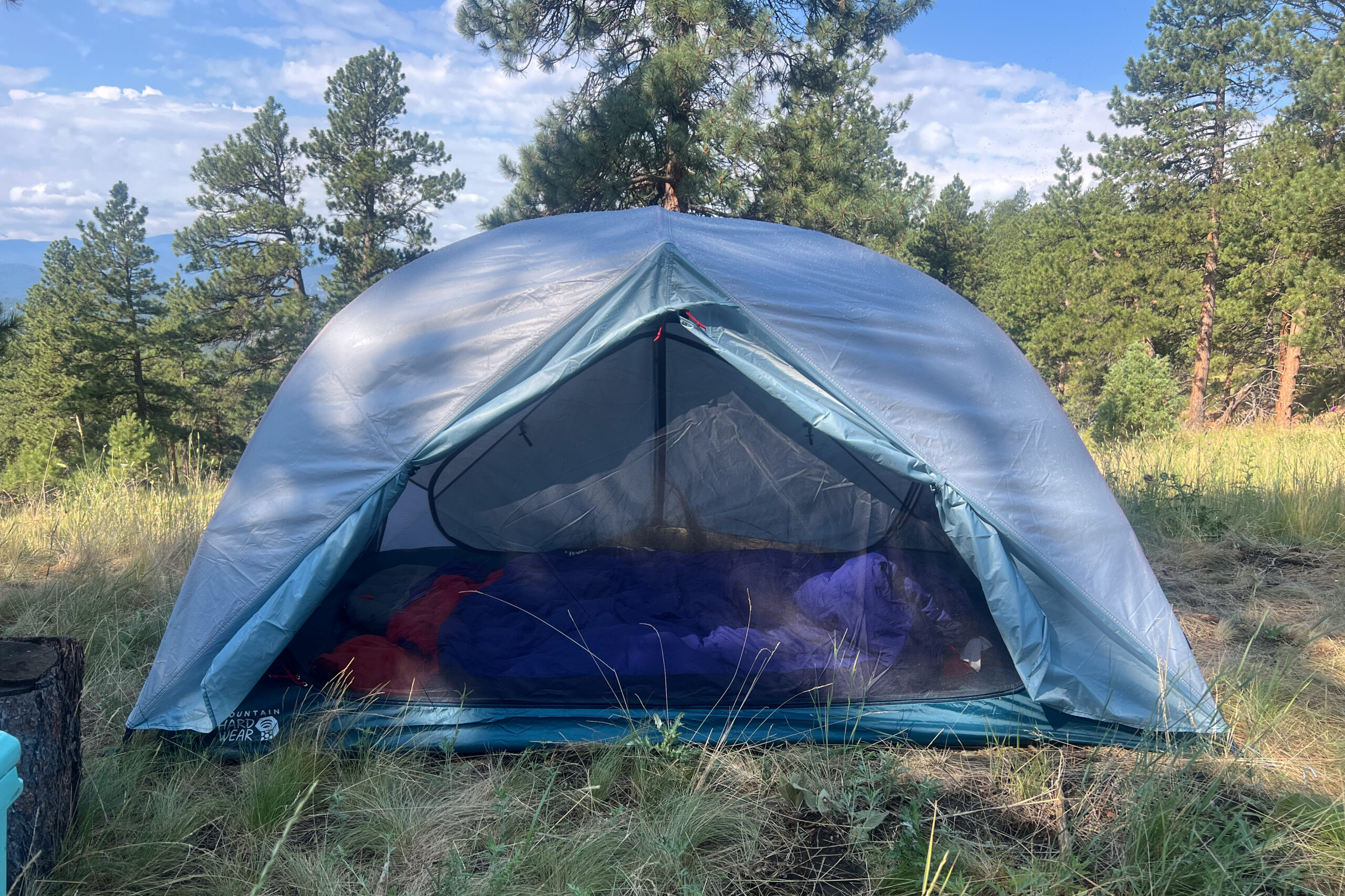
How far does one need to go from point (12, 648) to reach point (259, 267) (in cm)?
1654

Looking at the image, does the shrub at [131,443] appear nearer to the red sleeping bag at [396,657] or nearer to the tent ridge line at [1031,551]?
the red sleeping bag at [396,657]

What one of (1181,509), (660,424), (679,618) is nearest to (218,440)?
(660,424)

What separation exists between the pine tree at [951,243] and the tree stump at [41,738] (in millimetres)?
20085

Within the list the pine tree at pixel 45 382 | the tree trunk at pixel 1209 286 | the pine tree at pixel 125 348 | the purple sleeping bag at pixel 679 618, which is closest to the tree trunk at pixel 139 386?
the pine tree at pixel 125 348

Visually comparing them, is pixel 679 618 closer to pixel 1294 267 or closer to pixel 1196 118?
pixel 1294 267

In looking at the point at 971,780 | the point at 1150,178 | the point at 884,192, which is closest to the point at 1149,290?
the point at 1150,178

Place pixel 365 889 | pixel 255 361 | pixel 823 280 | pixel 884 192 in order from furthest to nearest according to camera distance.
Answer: pixel 255 361
pixel 884 192
pixel 823 280
pixel 365 889

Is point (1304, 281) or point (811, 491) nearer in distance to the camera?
point (811, 491)

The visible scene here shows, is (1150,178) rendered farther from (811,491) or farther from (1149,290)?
(811,491)

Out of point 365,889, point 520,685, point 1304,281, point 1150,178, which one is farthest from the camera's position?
point 1150,178

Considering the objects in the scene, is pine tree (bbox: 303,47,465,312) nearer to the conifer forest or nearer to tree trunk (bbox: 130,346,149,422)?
the conifer forest

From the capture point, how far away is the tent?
220 centimetres

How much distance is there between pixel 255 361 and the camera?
16.1 metres

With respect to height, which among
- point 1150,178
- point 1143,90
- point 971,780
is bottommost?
point 971,780
